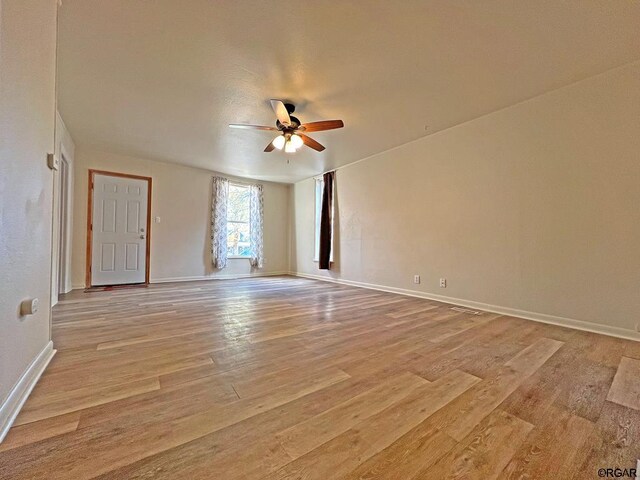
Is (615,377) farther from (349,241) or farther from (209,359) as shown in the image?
(349,241)

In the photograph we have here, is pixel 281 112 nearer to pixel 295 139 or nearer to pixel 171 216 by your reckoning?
pixel 295 139

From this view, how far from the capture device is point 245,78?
8.30ft

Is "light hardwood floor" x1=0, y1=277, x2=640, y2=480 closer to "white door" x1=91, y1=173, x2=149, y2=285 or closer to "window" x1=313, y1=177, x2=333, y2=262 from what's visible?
"white door" x1=91, y1=173, x2=149, y2=285

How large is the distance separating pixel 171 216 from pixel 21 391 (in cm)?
446

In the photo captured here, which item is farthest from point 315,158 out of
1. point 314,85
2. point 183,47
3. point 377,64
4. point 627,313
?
point 627,313

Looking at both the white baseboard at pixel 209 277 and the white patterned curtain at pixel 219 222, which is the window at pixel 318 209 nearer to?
the white baseboard at pixel 209 277

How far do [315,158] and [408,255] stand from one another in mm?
2341

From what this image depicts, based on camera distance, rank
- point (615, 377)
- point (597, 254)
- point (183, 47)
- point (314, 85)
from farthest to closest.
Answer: point (314, 85) → point (597, 254) → point (183, 47) → point (615, 377)

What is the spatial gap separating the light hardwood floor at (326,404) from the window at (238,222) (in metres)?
3.74

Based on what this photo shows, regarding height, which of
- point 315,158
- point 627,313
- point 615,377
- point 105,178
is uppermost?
point 315,158

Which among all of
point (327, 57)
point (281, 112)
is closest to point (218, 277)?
point (281, 112)

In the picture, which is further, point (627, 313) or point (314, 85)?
point (314, 85)

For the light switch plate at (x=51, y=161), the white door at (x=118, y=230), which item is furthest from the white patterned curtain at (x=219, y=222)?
the light switch plate at (x=51, y=161)

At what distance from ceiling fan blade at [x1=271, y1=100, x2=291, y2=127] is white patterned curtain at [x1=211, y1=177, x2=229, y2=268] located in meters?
3.29
